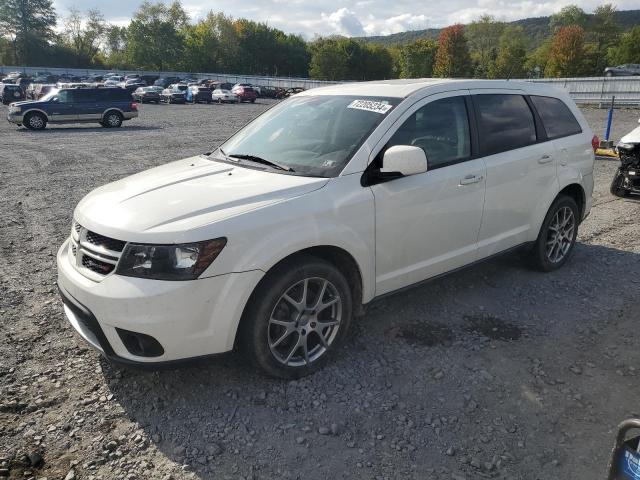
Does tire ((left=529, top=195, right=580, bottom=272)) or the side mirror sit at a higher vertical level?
the side mirror

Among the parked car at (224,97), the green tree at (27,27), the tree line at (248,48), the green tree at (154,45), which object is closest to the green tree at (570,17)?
the tree line at (248,48)

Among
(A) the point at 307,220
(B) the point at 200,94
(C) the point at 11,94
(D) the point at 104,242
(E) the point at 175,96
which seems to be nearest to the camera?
(D) the point at 104,242

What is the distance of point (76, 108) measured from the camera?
2142 cm

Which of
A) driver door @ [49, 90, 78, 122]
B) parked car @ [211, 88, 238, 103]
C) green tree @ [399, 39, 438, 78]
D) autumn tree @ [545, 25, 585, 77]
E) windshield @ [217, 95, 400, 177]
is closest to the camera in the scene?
windshield @ [217, 95, 400, 177]

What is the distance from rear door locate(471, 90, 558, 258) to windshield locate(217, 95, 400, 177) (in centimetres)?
106

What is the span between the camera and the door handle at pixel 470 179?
13.5 feet

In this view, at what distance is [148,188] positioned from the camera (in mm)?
3605

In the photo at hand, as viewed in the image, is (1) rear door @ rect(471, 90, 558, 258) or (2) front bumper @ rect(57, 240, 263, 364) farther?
(1) rear door @ rect(471, 90, 558, 258)

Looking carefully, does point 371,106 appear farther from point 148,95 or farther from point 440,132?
point 148,95

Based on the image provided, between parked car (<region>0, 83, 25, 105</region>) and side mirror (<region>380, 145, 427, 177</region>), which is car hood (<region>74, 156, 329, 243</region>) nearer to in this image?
side mirror (<region>380, 145, 427, 177</region>)

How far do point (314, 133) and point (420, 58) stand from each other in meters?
101

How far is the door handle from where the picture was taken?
412 centimetres

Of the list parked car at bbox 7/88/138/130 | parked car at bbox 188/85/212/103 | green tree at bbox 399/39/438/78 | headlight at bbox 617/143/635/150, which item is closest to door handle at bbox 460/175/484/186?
headlight at bbox 617/143/635/150

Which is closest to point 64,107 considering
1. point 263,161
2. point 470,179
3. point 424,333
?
point 263,161
